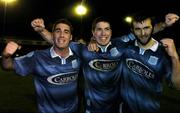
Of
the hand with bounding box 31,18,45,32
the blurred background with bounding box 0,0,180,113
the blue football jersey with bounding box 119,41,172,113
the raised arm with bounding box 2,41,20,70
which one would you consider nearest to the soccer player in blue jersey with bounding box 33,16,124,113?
the blue football jersey with bounding box 119,41,172,113

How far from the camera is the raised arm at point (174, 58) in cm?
494

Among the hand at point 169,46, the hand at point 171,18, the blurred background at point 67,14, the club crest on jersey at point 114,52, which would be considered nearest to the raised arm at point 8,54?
the club crest on jersey at point 114,52

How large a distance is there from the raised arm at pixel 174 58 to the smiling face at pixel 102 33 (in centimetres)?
94

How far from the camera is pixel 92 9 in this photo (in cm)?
4447

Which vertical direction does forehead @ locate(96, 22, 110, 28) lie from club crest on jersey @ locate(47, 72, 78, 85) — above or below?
above

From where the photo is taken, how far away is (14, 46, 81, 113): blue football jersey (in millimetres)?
5426

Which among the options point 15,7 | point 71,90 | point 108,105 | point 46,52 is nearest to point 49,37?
point 46,52

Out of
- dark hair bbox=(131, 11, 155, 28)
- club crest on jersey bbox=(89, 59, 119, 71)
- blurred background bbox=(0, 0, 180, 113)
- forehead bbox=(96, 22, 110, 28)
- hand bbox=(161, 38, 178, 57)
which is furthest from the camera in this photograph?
blurred background bbox=(0, 0, 180, 113)

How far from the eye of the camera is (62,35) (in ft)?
17.6

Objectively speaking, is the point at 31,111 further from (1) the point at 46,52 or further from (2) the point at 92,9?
(2) the point at 92,9

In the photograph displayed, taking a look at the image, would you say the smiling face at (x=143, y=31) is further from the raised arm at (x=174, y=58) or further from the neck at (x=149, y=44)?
the raised arm at (x=174, y=58)

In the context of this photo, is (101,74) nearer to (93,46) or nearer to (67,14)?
(93,46)

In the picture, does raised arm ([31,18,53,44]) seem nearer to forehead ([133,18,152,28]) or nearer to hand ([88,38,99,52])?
hand ([88,38,99,52])

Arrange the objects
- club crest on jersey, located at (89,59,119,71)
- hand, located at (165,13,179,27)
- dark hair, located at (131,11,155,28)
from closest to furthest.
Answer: hand, located at (165,13,179,27)
dark hair, located at (131,11,155,28)
club crest on jersey, located at (89,59,119,71)
